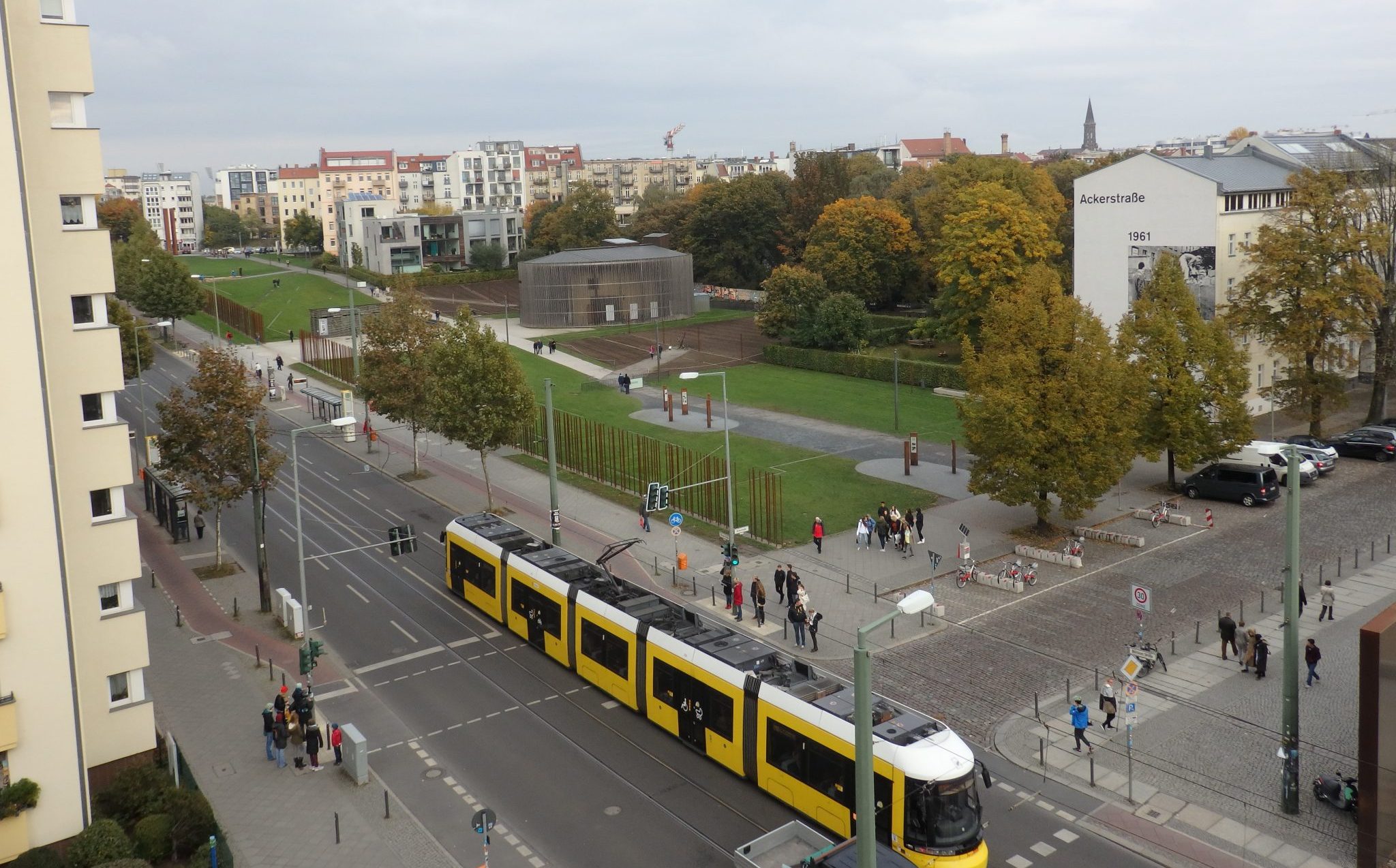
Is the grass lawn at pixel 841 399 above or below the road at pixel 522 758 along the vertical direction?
above

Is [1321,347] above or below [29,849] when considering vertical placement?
above

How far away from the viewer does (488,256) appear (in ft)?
446

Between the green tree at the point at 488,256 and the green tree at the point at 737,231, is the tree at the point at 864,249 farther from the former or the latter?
the green tree at the point at 488,256

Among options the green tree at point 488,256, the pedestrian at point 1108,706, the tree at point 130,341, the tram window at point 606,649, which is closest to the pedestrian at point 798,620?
the tram window at point 606,649

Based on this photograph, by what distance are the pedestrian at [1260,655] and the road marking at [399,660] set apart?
22.3 m

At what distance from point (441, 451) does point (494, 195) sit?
138208 millimetres

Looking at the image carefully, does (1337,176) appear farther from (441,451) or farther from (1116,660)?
(441,451)

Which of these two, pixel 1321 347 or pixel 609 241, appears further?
pixel 609 241

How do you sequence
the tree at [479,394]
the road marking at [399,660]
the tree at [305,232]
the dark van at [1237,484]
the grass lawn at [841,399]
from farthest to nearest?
the tree at [305,232] < the grass lawn at [841,399] < the tree at [479,394] < the dark van at [1237,484] < the road marking at [399,660]

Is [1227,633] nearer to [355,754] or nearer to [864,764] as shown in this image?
[864,764]

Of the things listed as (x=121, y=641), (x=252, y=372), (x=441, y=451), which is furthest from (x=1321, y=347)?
(x=252, y=372)

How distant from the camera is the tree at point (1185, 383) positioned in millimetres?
44438

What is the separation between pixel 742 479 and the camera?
51125 millimetres

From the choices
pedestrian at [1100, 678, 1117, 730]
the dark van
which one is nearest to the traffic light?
pedestrian at [1100, 678, 1117, 730]
